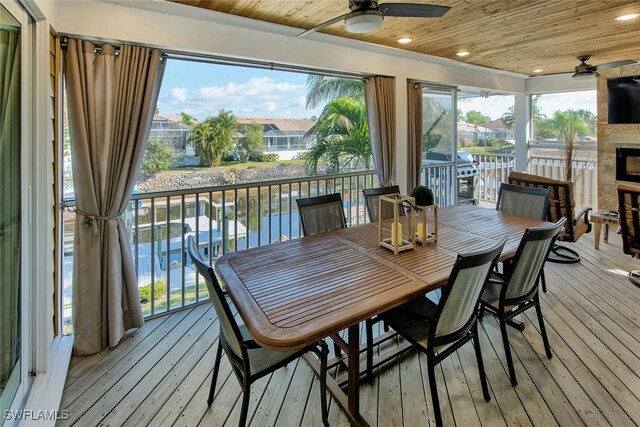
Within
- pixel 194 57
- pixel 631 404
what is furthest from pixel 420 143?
pixel 631 404

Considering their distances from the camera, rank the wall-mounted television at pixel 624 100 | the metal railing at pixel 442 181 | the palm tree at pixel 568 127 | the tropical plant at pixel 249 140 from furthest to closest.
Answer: the palm tree at pixel 568 127
the metal railing at pixel 442 181
the wall-mounted television at pixel 624 100
the tropical plant at pixel 249 140

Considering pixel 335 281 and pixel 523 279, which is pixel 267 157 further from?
pixel 523 279

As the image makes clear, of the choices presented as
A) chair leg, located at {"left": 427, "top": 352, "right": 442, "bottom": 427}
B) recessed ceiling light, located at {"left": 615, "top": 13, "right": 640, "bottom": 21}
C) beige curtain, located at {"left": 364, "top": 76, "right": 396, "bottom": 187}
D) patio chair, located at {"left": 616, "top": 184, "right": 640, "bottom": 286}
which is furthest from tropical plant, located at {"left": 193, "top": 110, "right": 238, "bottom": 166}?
patio chair, located at {"left": 616, "top": 184, "right": 640, "bottom": 286}

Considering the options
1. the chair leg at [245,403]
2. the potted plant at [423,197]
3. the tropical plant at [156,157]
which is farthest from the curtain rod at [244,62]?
the chair leg at [245,403]

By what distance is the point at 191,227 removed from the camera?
3252 millimetres

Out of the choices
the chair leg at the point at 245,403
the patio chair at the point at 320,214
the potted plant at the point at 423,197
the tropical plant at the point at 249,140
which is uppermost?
the tropical plant at the point at 249,140

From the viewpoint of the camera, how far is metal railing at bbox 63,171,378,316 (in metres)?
2.98

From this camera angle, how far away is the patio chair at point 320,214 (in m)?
2.87

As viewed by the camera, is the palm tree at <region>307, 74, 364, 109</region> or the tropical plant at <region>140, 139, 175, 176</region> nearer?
the tropical plant at <region>140, 139, 175, 176</region>

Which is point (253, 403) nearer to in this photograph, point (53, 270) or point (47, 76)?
point (53, 270)

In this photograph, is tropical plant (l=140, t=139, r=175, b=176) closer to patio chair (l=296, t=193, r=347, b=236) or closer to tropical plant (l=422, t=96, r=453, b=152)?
patio chair (l=296, t=193, r=347, b=236)

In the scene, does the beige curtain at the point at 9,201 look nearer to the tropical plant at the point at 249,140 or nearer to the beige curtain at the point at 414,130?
the tropical plant at the point at 249,140

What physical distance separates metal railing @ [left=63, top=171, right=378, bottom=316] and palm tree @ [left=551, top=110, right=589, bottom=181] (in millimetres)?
4660

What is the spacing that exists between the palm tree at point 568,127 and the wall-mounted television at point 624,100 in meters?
0.72
